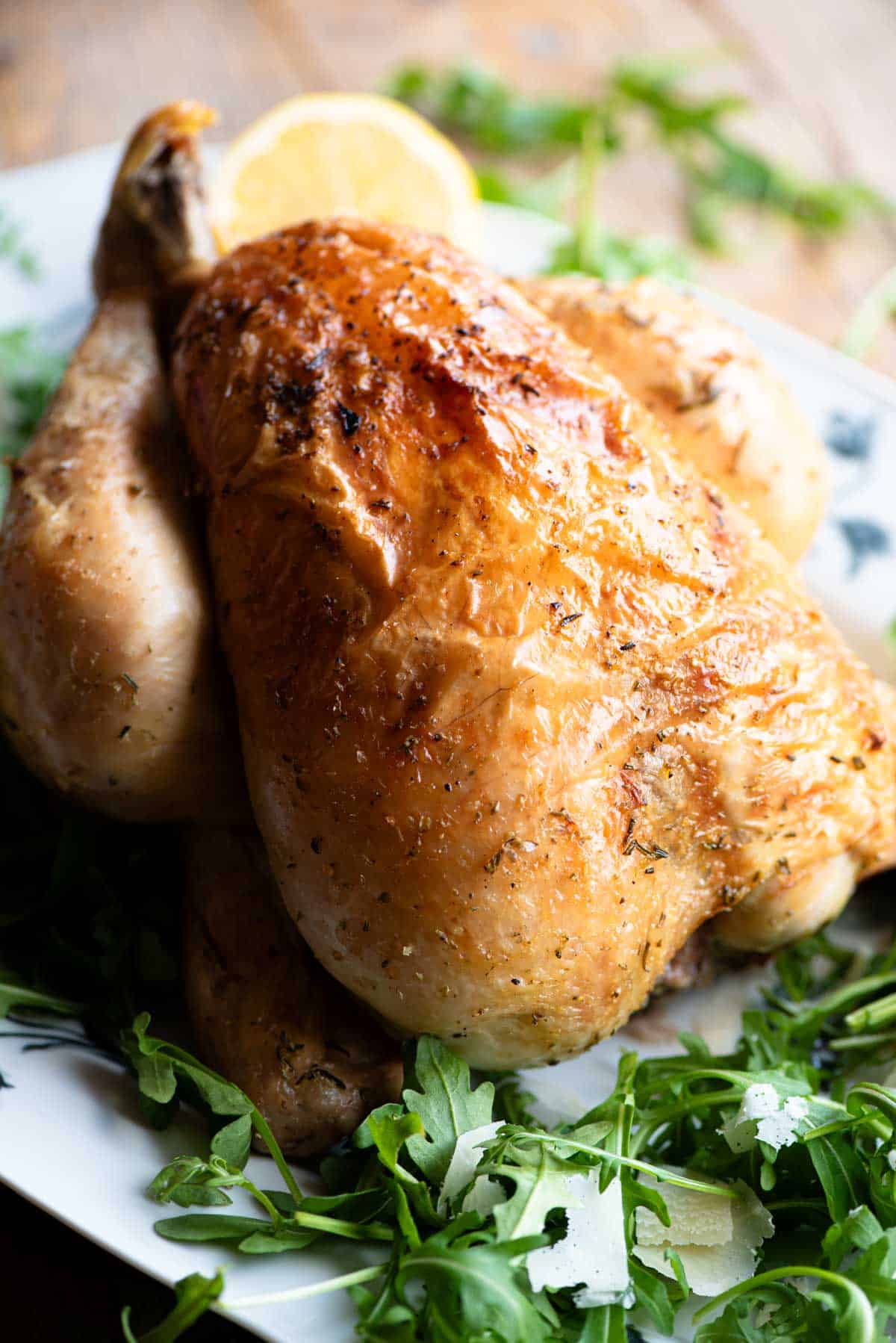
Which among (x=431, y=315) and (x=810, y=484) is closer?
(x=431, y=315)

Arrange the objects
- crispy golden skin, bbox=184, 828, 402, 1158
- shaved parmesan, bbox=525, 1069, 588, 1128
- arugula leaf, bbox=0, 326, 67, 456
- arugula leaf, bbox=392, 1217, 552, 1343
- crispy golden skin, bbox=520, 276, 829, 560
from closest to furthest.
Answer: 1. arugula leaf, bbox=392, 1217, 552, 1343
2. crispy golden skin, bbox=184, 828, 402, 1158
3. shaved parmesan, bbox=525, 1069, 588, 1128
4. crispy golden skin, bbox=520, 276, 829, 560
5. arugula leaf, bbox=0, 326, 67, 456

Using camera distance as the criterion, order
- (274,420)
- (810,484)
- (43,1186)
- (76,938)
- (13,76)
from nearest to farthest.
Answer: (43,1186), (274,420), (76,938), (810,484), (13,76)

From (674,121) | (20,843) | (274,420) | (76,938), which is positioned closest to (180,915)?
(76,938)

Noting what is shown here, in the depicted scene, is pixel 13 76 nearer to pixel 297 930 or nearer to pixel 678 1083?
pixel 297 930

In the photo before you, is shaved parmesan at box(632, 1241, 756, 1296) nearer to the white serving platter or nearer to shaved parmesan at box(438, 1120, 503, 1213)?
shaved parmesan at box(438, 1120, 503, 1213)

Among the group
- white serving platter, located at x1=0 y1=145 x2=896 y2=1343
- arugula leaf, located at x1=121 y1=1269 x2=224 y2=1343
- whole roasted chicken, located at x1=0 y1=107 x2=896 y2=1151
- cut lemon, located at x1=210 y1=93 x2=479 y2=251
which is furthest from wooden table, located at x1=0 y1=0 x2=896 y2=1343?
arugula leaf, located at x1=121 y1=1269 x2=224 y2=1343

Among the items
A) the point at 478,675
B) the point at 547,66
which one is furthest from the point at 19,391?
the point at 547,66

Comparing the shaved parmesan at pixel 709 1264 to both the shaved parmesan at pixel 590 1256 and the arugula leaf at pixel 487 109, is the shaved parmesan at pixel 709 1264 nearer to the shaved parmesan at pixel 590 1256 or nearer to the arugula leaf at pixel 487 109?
the shaved parmesan at pixel 590 1256
